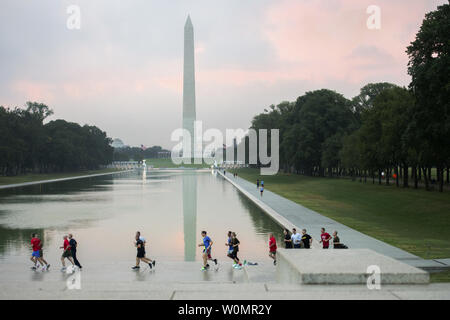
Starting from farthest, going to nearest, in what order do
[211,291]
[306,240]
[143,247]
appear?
[306,240] < [143,247] < [211,291]

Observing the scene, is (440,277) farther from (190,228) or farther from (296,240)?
(190,228)

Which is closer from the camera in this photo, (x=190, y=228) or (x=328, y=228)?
(x=328, y=228)

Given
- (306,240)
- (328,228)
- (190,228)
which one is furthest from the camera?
(190,228)

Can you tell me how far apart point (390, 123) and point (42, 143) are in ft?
263

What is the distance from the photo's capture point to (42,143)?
353 feet

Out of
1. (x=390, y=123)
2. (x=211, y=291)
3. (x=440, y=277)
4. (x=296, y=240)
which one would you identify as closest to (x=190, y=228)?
(x=296, y=240)

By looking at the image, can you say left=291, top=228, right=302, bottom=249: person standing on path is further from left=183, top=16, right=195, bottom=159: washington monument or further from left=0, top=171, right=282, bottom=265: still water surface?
left=183, top=16, right=195, bottom=159: washington monument

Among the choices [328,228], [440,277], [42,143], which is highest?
[42,143]

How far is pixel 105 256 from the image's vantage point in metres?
19.2

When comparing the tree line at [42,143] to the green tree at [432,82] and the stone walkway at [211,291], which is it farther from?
the stone walkway at [211,291]

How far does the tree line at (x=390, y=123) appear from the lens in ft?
Answer: 107

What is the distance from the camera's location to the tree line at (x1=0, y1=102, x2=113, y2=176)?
3511 inches
